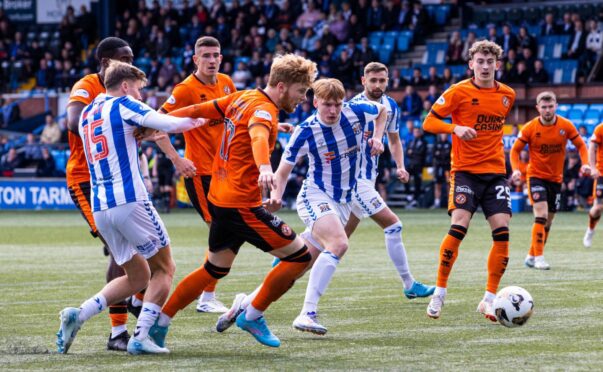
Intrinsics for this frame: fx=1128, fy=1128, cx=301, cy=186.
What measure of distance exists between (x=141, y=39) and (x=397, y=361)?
30.9 metres

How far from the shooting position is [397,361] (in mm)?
6730

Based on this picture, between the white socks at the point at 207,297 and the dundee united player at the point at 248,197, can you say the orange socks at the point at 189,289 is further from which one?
the white socks at the point at 207,297

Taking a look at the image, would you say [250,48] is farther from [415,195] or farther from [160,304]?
[160,304]

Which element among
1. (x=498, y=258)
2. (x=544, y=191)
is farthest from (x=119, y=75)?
(x=544, y=191)

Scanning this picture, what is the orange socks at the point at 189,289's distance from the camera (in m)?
7.36

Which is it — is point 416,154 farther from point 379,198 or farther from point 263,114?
point 263,114

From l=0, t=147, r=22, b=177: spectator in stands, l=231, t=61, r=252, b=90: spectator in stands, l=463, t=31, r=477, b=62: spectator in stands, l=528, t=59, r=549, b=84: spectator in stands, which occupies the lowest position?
l=0, t=147, r=22, b=177: spectator in stands

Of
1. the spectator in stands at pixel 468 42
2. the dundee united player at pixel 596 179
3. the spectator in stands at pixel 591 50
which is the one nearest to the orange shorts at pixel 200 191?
the dundee united player at pixel 596 179

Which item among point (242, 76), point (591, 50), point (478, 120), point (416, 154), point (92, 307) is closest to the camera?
point (92, 307)

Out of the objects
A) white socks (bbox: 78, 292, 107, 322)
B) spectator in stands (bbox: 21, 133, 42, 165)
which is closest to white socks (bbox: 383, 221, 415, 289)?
white socks (bbox: 78, 292, 107, 322)

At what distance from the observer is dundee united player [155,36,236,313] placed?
948 cm

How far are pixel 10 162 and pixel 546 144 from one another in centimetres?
2007

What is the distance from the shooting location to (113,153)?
276 inches

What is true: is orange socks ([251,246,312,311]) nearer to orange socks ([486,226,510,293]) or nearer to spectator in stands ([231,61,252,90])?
orange socks ([486,226,510,293])
